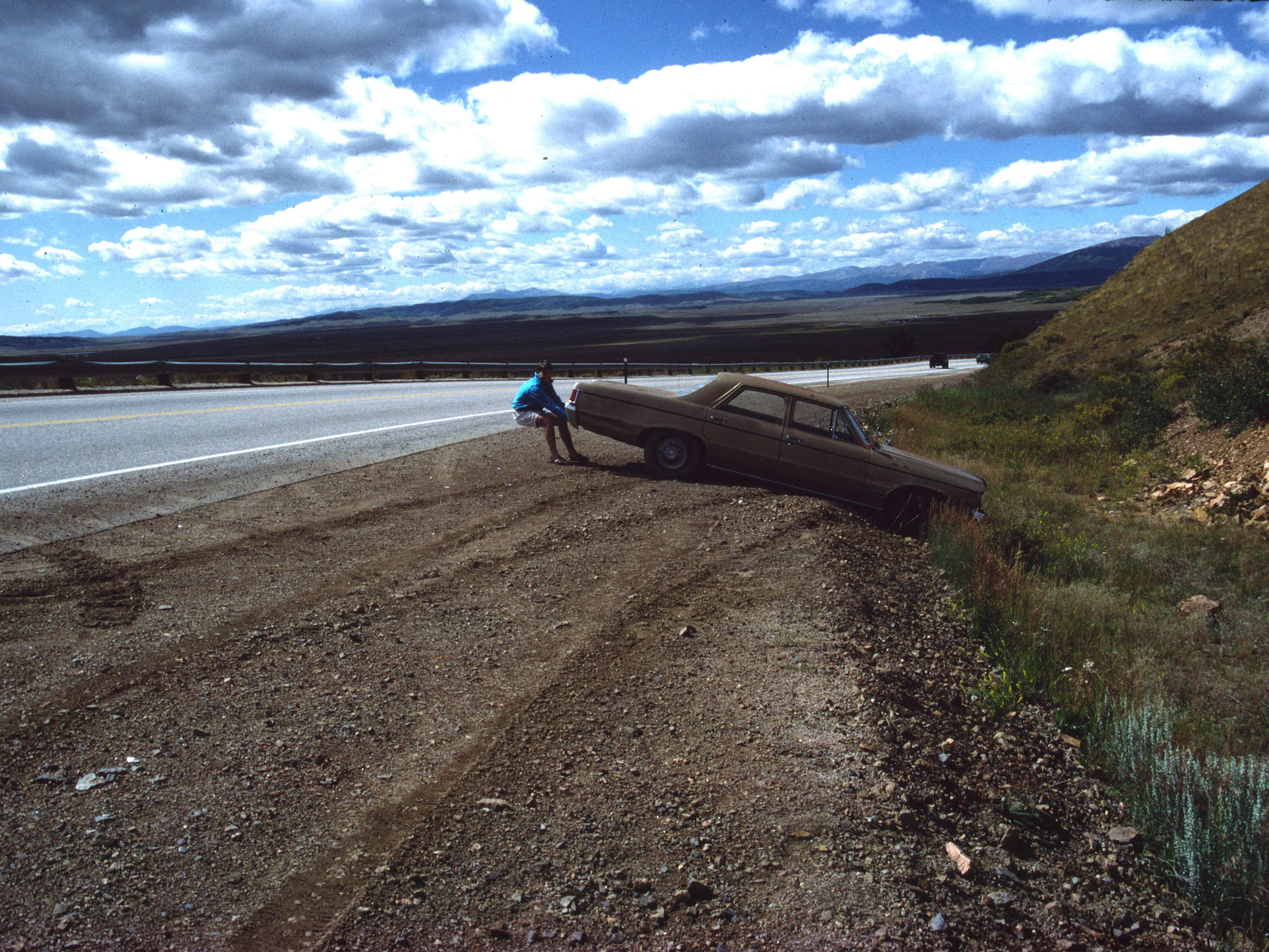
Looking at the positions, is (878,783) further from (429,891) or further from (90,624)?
(90,624)

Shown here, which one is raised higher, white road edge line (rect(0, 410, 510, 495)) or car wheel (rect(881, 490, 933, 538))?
white road edge line (rect(0, 410, 510, 495))

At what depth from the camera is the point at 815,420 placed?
10.1 metres

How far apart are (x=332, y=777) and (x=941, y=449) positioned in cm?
1558

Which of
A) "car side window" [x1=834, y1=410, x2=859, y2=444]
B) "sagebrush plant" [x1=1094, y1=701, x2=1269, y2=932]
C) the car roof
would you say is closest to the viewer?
"sagebrush plant" [x1=1094, y1=701, x2=1269, y2=932]

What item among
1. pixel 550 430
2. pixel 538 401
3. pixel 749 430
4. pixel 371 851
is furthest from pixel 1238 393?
pixel 371 851

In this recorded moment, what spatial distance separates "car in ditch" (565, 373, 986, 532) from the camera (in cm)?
992

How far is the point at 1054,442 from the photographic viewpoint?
17.4 metres

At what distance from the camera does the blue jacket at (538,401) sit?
11250 mm

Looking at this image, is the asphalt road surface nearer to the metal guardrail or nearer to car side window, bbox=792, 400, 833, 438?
the metal guardrail

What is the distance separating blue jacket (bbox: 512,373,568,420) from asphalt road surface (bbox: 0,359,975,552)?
1.64 metres

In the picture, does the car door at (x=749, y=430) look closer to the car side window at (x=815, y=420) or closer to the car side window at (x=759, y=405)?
the car side window at (x=759, y=405)

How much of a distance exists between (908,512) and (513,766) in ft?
23.3

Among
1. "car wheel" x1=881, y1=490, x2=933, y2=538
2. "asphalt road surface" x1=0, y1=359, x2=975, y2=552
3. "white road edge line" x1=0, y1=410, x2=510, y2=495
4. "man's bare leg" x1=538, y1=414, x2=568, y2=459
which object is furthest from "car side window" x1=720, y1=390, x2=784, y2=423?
"white road edge line" x1=0, y1=410, x2=510, y2=495

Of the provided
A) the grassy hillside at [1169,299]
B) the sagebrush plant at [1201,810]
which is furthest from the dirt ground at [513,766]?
the grassy hillside at [1169,299]
